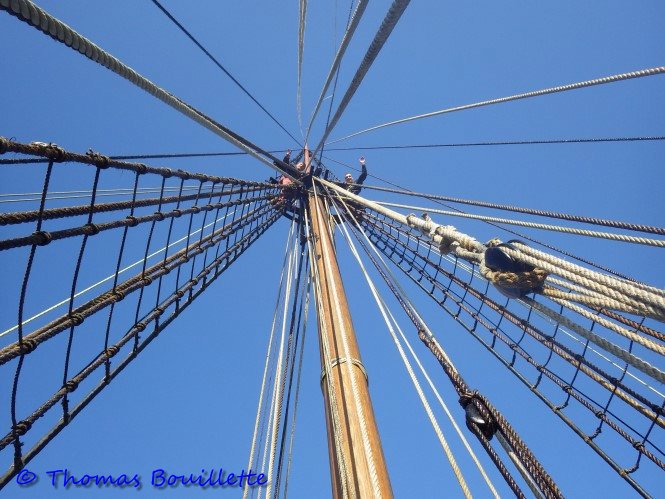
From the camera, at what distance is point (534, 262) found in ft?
9.98

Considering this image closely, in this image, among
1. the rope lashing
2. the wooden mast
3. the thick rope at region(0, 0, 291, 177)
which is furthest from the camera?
the rope lashing

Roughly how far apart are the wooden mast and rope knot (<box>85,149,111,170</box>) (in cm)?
238

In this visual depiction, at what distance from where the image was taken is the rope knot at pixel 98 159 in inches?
121

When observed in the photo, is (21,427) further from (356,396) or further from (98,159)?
(356,396)

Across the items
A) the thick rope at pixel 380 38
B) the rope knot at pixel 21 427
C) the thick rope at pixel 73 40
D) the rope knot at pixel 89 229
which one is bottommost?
the rope knot at pixel 21 427

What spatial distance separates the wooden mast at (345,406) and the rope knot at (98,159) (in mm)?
2376

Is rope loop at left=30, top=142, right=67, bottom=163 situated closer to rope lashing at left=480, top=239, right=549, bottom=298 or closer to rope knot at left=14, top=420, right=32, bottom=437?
rope knot at left=14, top=420, right=32, bottom=437

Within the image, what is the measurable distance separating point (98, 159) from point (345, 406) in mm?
2760

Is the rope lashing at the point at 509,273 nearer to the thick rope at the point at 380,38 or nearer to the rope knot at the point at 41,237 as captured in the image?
the thick rope at the point at 380,38

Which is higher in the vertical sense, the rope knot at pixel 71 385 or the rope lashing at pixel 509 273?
the rope lashing at pixel 509 273

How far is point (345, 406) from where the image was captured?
130 inches

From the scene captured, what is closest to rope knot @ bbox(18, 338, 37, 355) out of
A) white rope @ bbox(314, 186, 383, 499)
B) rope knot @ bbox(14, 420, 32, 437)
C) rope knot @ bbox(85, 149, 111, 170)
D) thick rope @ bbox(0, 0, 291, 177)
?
rope knot @ bbox(14, 420, 32, 437)

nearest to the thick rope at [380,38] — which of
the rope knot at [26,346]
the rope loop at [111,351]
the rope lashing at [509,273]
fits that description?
the rope lashing at [509,273]

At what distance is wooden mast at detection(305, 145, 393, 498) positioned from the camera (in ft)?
8.81
